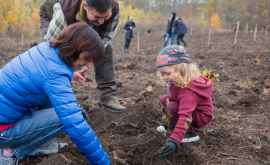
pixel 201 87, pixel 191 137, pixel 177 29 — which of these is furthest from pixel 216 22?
pixel 201 87

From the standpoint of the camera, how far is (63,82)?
258 cm

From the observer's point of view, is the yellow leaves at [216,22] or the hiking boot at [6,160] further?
the yellow leaves at [216,22]

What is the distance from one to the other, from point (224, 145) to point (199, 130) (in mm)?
345

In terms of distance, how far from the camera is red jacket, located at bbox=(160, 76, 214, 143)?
125 inches

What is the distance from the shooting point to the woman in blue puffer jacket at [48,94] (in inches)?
100

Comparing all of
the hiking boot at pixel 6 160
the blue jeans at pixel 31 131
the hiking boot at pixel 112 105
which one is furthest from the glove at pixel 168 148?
the hiking boot at pixel 112 105

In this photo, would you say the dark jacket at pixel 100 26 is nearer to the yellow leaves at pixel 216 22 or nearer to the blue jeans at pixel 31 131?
the blue jeans at pixel 31 131

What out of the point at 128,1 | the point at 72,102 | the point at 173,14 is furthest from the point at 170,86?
the point at 128,1

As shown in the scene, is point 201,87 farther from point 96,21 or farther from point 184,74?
point 96,21

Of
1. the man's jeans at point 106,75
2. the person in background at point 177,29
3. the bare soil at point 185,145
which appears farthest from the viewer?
the person in background at point 177,29

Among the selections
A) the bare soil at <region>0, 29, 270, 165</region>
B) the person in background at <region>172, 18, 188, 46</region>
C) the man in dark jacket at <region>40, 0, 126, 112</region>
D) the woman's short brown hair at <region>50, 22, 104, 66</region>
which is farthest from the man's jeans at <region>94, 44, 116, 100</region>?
the person in background at <region>172, 18, 188, 46</region>

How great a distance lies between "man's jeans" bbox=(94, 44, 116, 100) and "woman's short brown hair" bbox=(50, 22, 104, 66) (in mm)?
2001

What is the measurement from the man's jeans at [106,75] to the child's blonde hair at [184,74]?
1583 millimetres

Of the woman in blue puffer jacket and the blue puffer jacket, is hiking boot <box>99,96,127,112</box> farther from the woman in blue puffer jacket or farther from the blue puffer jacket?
the blue puffer jacket
